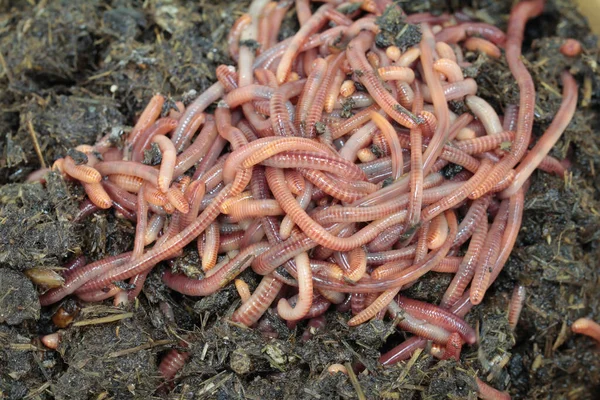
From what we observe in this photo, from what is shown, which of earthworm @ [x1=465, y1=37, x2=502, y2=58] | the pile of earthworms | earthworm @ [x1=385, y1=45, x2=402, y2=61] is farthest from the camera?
earthworm @ [x1=465, y1=37, x2=502, y2=58]

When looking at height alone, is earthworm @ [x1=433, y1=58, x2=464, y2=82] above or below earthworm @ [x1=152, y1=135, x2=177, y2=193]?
above

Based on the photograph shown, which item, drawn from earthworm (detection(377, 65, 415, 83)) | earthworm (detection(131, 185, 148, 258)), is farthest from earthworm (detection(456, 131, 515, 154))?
earthworm (detection(131, 185, 148, 258))

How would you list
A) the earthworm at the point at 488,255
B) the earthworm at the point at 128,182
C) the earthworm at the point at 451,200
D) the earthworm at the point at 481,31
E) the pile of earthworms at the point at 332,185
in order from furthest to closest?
the earthworm at the point at 481,31, the earthworm at the point at 128,182, the earthworm at the point at 488,255, the earthworm at the point at 451,200, the pile of earthworms at the point at 332,185

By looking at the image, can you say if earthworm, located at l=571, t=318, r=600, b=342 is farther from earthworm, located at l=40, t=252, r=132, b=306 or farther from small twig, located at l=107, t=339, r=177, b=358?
earthworm, located at l=40, t=252, r=132, b=306

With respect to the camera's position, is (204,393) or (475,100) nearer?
(204,393)

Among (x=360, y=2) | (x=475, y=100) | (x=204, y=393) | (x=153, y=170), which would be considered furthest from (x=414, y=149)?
(x=204, y=393)

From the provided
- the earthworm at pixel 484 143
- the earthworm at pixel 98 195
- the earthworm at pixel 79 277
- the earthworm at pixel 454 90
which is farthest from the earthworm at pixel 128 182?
the earthworm at pixel 484 143

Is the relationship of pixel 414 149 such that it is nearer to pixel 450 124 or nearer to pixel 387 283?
pixel 450 124

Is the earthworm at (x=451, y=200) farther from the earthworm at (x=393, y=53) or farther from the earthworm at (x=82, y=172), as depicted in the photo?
the earthworm at (x=82, y=172)
